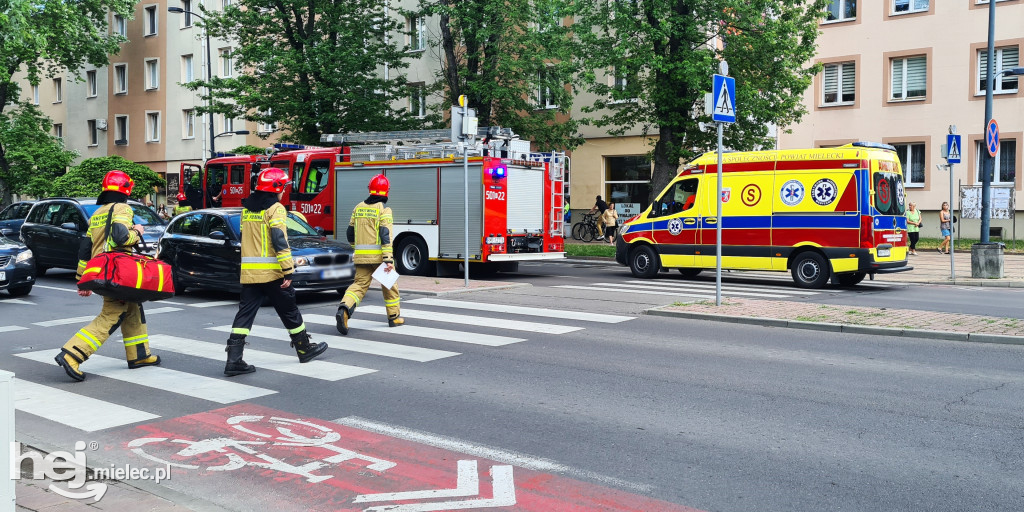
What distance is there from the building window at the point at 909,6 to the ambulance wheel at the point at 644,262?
1852cm

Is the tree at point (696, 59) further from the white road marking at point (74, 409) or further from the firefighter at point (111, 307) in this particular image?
the white road marking at point (74, 409)

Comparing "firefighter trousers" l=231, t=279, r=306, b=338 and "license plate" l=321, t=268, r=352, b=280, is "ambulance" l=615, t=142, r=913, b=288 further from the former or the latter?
"firefighter trousers" l=231, t=279, r=306, b=338

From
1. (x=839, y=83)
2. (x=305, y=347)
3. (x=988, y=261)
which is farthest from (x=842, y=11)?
(x=305, y=347)

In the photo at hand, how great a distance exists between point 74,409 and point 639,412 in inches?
168

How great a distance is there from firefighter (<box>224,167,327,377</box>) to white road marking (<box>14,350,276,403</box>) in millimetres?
356

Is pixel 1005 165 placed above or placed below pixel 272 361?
above

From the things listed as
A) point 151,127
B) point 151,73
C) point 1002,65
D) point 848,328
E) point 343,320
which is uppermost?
point 151,73

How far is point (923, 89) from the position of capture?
3186cm

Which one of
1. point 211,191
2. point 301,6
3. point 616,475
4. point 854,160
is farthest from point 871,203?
point 301,6

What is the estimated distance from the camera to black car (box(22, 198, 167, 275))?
17.9 metres

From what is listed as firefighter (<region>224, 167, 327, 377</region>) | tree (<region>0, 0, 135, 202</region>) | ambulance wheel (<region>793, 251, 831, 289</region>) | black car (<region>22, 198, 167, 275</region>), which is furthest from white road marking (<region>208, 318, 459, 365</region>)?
tree (<region>0, 0, 135, 202</region>)

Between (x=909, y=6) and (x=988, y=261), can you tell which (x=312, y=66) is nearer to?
(x=988, y=261)

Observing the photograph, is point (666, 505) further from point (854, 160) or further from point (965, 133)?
point (965, 133)

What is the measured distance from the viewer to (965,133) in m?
30.9
